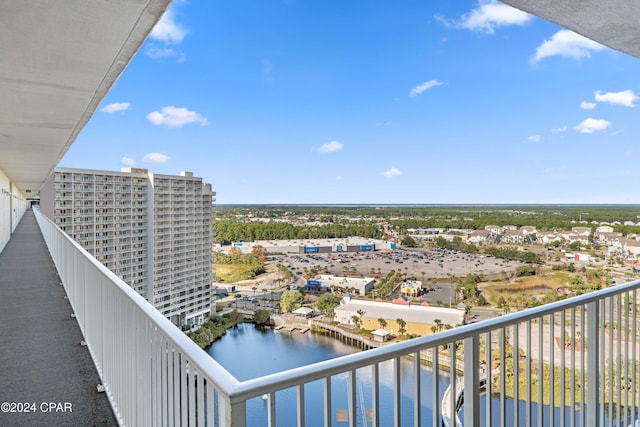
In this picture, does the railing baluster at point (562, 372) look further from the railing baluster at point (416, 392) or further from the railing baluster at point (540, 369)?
the railing baluster at point (416, 392)

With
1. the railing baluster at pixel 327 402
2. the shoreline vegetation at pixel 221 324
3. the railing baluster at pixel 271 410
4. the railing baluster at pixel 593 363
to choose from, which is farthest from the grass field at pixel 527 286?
the railing baluster at pixel 271 410

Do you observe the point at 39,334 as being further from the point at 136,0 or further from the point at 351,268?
the point at 351,268

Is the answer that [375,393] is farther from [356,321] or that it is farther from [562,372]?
[356,321]

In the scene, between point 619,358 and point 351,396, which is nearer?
point 351,396

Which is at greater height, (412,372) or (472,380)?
(412,372)

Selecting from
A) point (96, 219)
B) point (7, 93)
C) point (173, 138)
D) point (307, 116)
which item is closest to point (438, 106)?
point (307, 116)

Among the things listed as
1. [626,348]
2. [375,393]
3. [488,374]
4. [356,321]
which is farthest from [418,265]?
[375,393]
